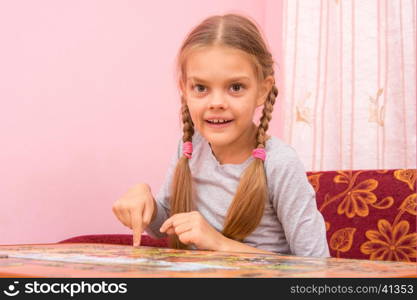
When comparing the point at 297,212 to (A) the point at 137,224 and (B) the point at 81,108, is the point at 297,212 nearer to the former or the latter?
(A) the point at 137,224

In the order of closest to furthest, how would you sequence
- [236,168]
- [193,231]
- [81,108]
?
[193,231]
[236,168]
[81,108]

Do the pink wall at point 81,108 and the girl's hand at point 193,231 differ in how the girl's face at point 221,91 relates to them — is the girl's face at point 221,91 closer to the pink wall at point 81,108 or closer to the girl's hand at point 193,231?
the girl's hand at point 193,231

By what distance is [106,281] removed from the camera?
1.18ft

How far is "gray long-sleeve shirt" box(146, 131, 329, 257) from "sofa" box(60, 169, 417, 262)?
282mm

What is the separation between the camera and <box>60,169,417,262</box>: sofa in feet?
4.24

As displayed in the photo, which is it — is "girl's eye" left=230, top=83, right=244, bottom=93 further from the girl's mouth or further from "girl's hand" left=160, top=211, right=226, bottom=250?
"girl's hand" left=160, top=211, right=226, bottom=250

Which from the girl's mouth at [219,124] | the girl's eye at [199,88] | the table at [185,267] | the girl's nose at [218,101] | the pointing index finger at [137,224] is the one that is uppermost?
the girl's eye at [199,88]

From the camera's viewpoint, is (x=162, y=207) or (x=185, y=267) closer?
(x=185, y=267)

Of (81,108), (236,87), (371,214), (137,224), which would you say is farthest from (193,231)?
(81,108)

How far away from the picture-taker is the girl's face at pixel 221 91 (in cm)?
105

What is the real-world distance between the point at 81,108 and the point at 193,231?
3.09 ft

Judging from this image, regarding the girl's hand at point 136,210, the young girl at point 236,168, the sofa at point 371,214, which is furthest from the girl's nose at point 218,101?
the sofa at point 371,214

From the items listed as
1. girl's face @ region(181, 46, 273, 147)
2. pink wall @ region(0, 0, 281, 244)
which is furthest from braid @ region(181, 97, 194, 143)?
pink wall @ region(0, 0, 281, 244)

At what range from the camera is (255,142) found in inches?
46.1
